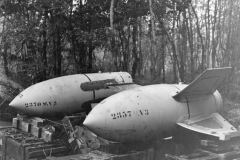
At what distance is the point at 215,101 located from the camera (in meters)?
5.74

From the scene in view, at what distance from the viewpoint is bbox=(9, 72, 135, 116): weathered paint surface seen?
18.5 ft

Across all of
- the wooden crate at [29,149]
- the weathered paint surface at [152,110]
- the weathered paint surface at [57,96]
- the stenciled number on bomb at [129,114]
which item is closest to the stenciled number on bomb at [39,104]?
the weathered paint surface at [57,96]

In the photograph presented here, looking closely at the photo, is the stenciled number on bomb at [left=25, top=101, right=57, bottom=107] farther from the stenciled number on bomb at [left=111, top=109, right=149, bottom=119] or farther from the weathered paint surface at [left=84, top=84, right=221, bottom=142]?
the stenciled number on bomb at [left=111, top=109, right=149, bottom=119]

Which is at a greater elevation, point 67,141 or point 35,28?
point 35,28

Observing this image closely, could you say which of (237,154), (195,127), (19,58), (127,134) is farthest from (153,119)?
(19,58)

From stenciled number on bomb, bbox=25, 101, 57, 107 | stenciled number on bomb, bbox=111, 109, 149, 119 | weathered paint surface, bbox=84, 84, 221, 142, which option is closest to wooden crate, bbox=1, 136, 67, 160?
stenciled number on bomb, bbox=25, 101, 57, 107

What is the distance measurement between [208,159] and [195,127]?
2.09 feet

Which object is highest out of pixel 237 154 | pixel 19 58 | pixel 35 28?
pixel 35 28

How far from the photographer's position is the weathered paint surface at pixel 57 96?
5.64m

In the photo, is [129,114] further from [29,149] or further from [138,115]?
[29,149]

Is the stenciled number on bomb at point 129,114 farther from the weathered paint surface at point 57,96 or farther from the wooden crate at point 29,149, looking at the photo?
the weathered paint surface at point 57,96

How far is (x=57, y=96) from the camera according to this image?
19.7ft

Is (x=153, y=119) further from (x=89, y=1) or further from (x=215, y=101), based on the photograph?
(x=89, y=1)

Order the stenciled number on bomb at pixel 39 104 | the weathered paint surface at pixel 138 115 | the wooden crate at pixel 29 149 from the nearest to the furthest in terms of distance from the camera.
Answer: the weathered paint surface at pixel 138 115 < the wooden crate at pixel 29 149 < the stenciled number on bomb at pixel 39 104
